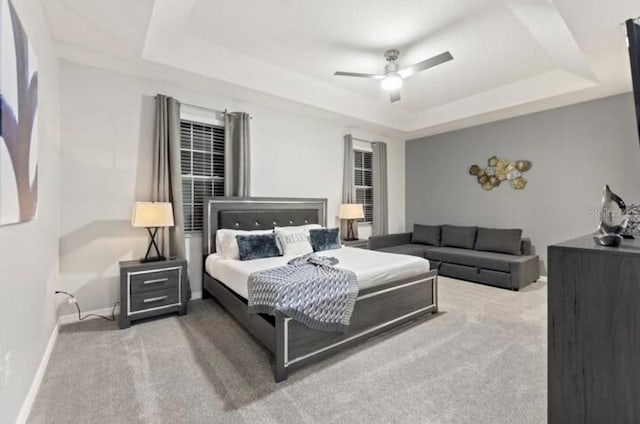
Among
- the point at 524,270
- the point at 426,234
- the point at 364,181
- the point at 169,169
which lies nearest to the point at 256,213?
the point at 169,169

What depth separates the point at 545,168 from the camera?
5.03 metres

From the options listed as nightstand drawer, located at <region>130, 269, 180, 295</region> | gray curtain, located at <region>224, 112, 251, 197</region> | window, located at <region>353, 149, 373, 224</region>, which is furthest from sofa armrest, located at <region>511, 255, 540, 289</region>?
nightstand drawer, located at <region>130, 269, 180, 295</region>

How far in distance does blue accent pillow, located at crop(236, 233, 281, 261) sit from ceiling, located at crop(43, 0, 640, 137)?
1.98 metres

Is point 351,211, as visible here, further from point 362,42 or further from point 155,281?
point 155,281

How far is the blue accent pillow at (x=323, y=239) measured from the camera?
4.33 meters

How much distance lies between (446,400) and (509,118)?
5.15 m

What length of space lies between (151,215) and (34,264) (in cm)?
121

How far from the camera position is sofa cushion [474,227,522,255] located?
5020 millimetres

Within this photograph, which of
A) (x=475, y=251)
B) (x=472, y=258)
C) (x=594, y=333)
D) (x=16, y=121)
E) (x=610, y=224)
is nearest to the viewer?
(x=594, y=333)

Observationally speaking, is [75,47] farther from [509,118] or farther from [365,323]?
[509,118]

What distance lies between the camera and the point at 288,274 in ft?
8.91

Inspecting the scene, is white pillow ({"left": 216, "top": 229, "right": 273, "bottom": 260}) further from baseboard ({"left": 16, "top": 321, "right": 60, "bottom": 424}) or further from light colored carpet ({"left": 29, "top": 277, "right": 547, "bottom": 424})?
baseboard ({"left": 16, "top": 321, "right": 60, "bottom": 424})

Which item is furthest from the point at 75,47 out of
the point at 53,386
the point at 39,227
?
the point at 53,386

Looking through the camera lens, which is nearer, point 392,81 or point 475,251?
point 392,81
